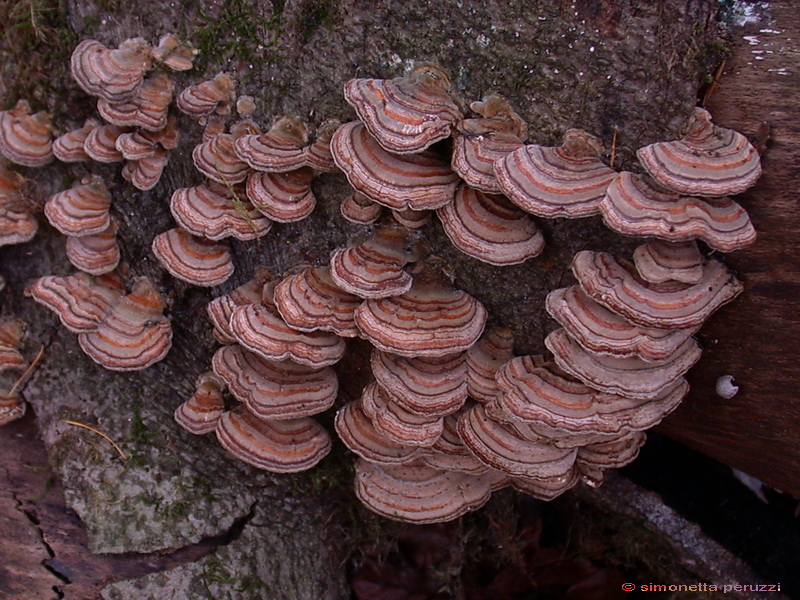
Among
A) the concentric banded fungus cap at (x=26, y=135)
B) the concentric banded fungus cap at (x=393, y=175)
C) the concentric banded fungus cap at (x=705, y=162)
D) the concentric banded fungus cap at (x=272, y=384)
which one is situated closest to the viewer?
the concentric banded fungus cap at (x=705, y=162)

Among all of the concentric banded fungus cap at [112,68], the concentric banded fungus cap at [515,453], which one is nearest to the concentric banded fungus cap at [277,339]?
the concentric banded fungus cap at [515,453]

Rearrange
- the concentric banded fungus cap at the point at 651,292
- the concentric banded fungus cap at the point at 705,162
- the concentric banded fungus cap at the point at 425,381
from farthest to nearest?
the concentric banded fungus cap at the point at 425,381 < the concentric banded fungus cap at the point at 651,292 < the concentric banded fungus cap at the point at 705,162

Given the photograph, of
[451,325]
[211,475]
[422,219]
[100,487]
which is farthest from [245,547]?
[422,219]

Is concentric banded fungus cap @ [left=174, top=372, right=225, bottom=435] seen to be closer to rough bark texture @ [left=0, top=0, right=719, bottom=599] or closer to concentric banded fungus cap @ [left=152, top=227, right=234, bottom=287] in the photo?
rough bark texture @ [left=0, top=0, right=719, bottom=599]

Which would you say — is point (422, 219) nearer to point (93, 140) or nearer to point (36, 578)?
point (93, 140)

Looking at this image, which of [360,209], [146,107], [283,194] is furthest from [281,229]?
[146,107]

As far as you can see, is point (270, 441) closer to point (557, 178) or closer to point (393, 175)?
point (393, 175)

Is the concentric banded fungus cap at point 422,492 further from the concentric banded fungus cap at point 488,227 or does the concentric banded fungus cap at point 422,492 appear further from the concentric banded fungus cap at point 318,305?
the concentric banded fungus cap at point 488,227

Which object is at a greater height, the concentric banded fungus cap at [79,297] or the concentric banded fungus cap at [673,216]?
the concentric banded fungus cap at [673,216]
